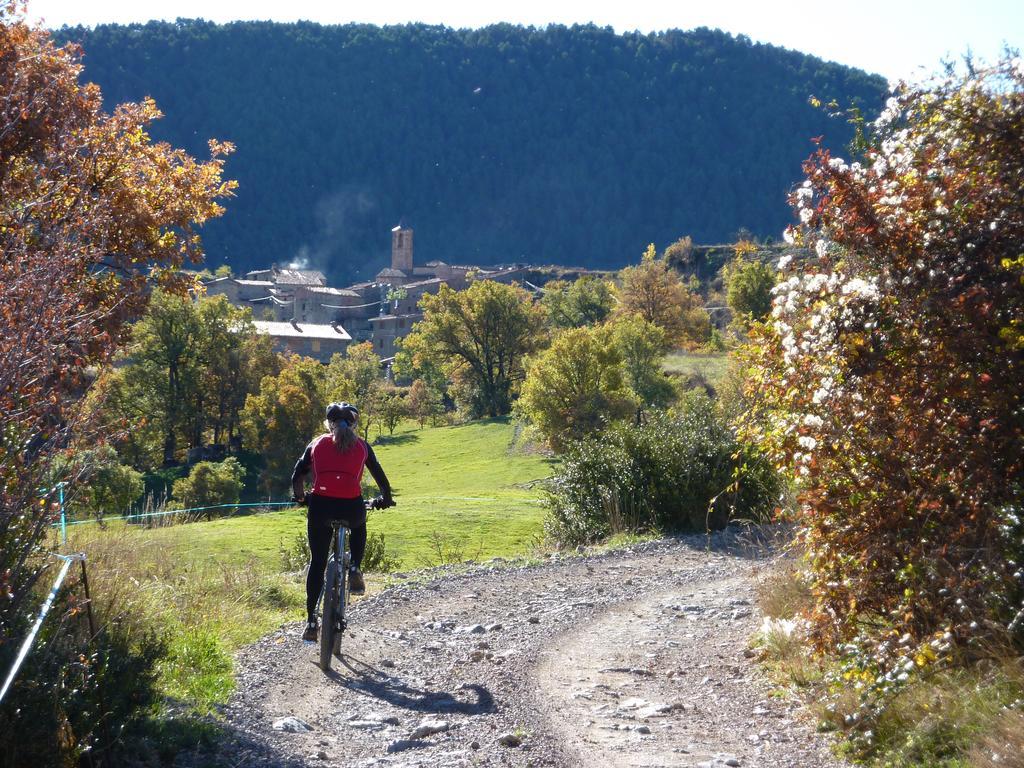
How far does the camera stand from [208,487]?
159 feet

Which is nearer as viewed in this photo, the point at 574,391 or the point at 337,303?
the point at 574,391

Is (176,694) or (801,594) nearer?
(176,694)

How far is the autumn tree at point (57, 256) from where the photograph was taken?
474 centimetres

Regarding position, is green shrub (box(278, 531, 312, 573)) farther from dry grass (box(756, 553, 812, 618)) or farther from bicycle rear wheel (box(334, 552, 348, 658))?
dry grass (box(756, 553, 812, 618))

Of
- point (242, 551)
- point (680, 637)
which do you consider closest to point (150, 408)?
point (242, 551)

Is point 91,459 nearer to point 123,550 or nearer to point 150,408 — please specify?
point 123,550

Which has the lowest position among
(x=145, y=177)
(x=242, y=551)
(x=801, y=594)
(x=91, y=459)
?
(x=242, y=551)

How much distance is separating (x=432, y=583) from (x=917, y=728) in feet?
25.1

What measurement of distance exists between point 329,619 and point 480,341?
72462mm

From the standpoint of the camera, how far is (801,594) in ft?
27.6

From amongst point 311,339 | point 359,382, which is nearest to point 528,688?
point 359,382

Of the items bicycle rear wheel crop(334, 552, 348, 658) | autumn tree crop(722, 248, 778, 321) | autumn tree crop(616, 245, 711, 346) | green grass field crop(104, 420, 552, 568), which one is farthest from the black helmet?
autumn tree crop(616, 245, 711, 346)

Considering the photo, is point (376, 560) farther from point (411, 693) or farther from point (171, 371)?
point (171, 371)

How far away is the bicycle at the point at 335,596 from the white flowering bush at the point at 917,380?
3497 millimetres
